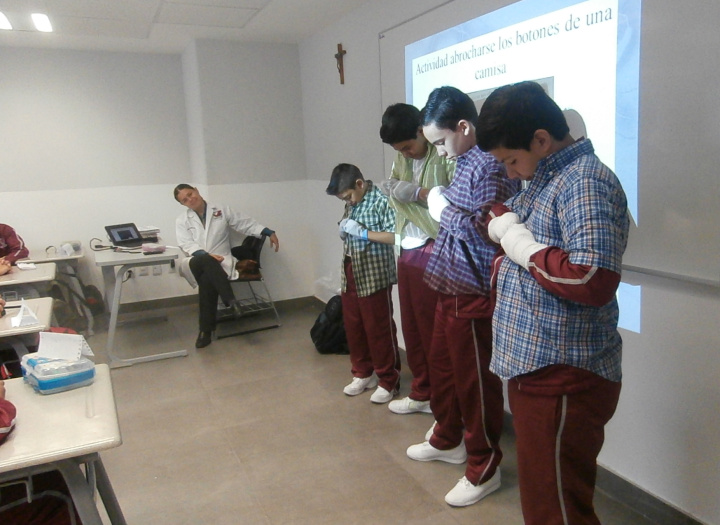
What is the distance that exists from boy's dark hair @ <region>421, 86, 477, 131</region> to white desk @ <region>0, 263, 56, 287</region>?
254 centimetres

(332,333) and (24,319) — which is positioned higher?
(24,319)

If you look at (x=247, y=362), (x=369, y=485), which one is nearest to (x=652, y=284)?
(x=369, y=485)

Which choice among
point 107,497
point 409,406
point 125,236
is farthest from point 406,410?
point 125,236

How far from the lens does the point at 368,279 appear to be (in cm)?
292

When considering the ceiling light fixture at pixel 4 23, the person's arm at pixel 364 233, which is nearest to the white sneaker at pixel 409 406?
the person's arm at pixel 364 233

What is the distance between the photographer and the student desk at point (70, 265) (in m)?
4.55

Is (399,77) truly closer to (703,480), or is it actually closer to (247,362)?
(247,362)

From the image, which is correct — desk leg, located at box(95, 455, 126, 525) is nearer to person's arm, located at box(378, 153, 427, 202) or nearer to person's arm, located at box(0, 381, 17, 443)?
person's arm, located at box(0, 381, 17, 443)

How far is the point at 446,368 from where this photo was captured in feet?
7.29

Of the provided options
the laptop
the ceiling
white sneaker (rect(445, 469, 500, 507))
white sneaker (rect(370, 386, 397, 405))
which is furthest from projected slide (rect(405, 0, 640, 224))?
the laptop

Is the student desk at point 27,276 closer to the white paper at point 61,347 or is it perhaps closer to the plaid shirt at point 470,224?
the white paper at point 61,347

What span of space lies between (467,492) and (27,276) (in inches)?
109

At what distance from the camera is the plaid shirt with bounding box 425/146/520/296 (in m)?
1.83

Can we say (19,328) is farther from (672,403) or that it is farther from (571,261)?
(672,403)
